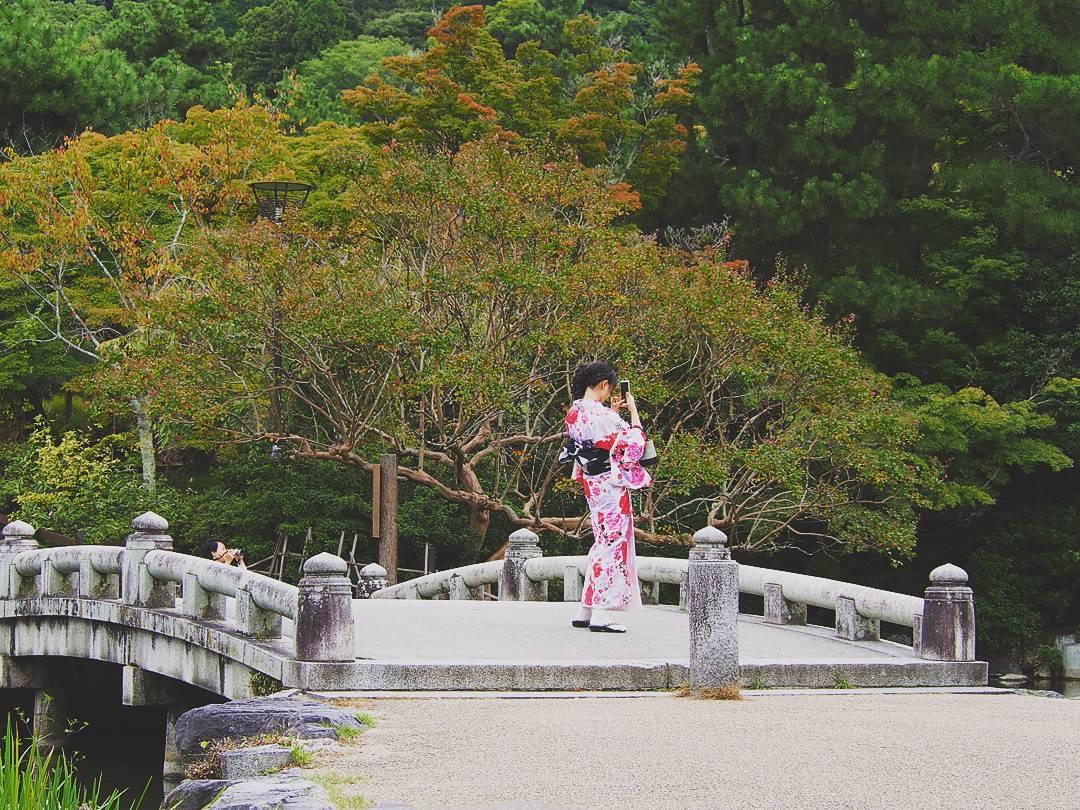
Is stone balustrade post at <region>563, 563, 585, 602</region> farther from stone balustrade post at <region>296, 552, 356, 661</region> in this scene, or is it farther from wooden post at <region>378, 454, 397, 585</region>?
stone balustrade post at <region>296, 552, 356, 661</region>

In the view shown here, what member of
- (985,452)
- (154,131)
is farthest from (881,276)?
(154,131)

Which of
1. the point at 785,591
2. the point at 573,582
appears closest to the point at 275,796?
the point at 785,591

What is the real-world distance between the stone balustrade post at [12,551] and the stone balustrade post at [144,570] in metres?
3.28

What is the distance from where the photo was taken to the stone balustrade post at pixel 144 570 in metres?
15.1

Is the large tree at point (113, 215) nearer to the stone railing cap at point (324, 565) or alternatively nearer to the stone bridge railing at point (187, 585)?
the stone bridge railing at point (187, 585)

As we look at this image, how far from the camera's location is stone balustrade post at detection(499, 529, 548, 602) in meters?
17.0

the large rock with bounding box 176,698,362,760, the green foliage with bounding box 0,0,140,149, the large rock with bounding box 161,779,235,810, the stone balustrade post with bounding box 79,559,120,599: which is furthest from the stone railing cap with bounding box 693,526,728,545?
the green foliage with bounding box 0,0,140,149

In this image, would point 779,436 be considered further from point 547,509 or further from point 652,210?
point 652,210

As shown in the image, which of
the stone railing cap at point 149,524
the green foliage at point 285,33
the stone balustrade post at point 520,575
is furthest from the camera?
the green foliage at point 285,33

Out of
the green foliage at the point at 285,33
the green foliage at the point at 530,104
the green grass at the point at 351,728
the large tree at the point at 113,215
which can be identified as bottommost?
the green grass at the point at 351,728

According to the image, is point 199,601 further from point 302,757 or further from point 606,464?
point 302,757

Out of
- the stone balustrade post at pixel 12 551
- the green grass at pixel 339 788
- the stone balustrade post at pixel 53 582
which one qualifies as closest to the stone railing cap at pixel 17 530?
the stone balustrade post at pixel 12 551

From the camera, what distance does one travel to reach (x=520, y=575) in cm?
1700

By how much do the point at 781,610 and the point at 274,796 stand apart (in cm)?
818
